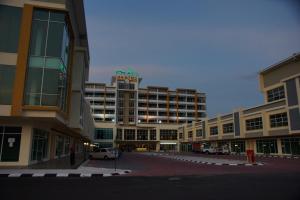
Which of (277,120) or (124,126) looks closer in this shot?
(277,120)

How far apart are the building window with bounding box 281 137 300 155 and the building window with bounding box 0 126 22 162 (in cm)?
4063

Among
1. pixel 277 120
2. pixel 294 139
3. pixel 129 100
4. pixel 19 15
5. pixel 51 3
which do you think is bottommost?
pixel 294 139

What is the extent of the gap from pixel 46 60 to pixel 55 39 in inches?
Result: 73.2

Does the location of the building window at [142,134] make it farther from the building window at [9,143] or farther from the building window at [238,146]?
the building window at [9,143]

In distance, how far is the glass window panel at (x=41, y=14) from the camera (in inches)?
869

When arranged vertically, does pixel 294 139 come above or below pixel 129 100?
below

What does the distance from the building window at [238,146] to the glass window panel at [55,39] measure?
4892 centimetres

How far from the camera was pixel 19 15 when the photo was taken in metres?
21.6

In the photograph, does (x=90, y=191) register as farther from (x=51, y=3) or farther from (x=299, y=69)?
(x=299, y=69)

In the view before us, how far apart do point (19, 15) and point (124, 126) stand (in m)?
88.8

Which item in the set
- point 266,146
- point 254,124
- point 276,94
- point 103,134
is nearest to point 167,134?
point 103,134

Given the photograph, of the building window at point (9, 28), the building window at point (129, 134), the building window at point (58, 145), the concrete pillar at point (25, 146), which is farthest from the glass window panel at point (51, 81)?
the building window at point (129, 134)

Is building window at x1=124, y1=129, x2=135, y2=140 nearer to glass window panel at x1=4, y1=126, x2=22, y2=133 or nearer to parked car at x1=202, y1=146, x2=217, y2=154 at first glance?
parked car at x1=202, y1=146, x2=217, y2=154

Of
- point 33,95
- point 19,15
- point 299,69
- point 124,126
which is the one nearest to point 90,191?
point 33,95
